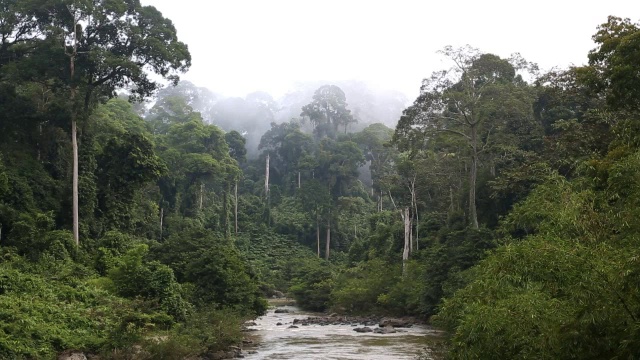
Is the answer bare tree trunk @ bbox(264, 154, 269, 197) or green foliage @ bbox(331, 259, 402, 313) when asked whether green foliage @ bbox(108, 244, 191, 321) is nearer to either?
green foliage @ bbox(331, 259, 402, 313)

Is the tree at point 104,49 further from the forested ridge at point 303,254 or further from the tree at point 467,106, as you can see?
the tree at point 467,106

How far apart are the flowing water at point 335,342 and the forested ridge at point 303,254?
4.56 feet

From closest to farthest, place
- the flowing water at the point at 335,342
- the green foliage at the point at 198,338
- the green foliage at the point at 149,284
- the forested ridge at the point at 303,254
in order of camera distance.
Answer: the forested ridge at the point at 303,254
the green foliage at the point at 198,338
the green foliage at the point at 149,284
the flowing water at the point at 335,342

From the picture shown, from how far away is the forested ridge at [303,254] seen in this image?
30.5 ft

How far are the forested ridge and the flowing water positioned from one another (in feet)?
4.56

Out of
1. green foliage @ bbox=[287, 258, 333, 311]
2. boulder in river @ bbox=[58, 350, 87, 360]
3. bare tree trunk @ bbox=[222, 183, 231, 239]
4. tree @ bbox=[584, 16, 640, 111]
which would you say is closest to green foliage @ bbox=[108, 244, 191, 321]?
boulder in river @ bbox=[58, 350, 87, 360]

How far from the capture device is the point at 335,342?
22938 mm

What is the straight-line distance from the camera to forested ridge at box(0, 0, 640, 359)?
9.28 m

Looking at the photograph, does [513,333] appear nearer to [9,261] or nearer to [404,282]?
[9,261]

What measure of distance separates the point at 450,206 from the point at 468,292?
2767 cm

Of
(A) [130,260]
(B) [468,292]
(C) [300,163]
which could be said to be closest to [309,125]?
(C) [300,163]

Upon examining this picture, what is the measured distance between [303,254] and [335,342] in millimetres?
35778

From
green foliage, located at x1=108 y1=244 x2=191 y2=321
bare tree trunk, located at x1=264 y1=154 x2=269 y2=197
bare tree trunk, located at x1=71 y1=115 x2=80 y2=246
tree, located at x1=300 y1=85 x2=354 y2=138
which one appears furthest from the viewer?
tree, located at x1=300 y1=85 x2=354 y2=138

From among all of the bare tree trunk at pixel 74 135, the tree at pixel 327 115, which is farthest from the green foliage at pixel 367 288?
the tree at pixel 327 115
